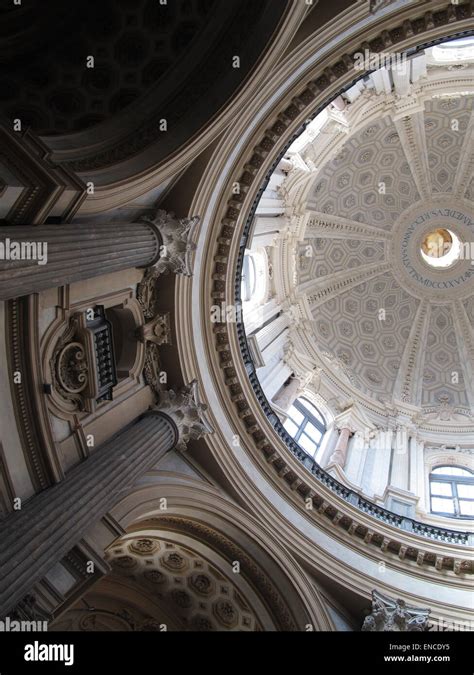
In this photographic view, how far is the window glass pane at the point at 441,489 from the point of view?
2102 centimetres

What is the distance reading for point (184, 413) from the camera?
43.9 feet

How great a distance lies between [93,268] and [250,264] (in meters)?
13.2

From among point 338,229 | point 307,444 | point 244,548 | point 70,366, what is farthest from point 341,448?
point 70,366

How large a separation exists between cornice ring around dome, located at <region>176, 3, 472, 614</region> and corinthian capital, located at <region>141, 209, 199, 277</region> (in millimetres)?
703

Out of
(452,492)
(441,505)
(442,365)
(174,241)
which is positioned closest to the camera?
(174,241)

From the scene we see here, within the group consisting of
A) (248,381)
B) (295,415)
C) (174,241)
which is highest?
(295,415)

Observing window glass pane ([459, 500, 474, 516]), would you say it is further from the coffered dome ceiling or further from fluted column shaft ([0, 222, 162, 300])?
fluted column shaft ([0, 222, 162, 300])

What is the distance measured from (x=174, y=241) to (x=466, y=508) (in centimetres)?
1371

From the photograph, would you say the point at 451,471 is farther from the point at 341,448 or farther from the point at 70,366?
the point at 70,366

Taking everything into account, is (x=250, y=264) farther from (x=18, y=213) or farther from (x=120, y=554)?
(x=18, y=213)

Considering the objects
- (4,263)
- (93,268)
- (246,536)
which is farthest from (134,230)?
(246,536)

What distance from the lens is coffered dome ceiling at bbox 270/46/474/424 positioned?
27.4 metres
